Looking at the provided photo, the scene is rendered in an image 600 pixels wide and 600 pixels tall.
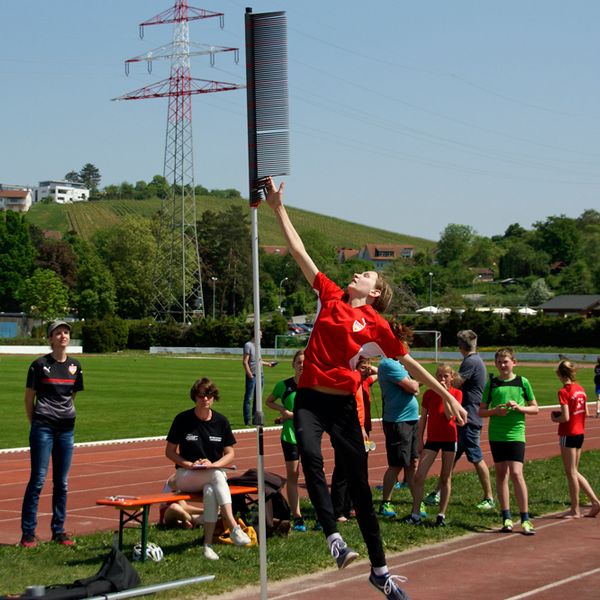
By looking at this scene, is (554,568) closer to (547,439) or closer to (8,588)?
(8,588)

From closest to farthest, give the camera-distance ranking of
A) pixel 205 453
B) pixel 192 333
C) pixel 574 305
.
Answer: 1. pixel 205 453
2. pixel 192 333
3. pixel 574 305

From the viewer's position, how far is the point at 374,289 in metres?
6.69

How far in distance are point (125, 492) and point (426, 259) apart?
185 meters

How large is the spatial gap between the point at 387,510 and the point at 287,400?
163cm

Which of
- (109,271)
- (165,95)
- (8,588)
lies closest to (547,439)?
(8,588)

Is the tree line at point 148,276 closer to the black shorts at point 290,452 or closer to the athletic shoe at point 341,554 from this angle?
the black shorts at point 290,452

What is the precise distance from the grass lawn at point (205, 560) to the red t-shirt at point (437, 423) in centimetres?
85

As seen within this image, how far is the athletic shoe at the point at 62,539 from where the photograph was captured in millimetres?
9609

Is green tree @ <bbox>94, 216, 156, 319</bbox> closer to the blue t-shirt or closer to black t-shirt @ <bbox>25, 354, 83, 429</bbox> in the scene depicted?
the blue t-shirt

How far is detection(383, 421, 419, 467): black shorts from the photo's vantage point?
447 inches

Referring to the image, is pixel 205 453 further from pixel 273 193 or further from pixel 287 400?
pixel 273 193

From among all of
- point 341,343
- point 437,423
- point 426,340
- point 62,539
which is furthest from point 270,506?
point 426,340

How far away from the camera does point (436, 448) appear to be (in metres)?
11.3

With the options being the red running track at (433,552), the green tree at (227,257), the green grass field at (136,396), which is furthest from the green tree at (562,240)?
the red running track at (433,552)
